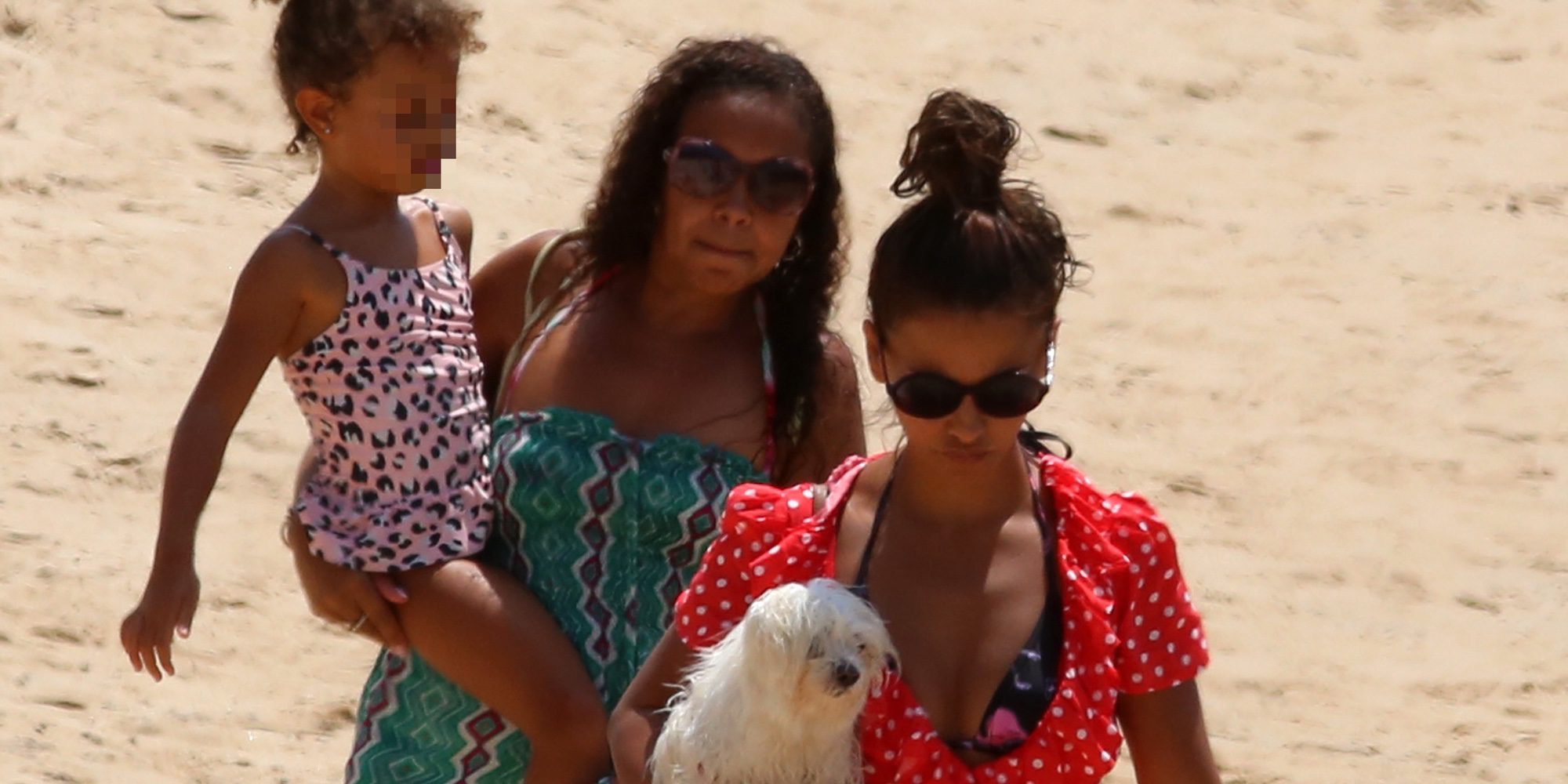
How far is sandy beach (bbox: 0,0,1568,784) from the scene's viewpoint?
5770mm

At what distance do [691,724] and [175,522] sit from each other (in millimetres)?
956

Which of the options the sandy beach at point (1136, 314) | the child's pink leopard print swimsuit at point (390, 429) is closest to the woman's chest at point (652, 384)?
the child's pink leopard print swimsuit at point (390, 429)

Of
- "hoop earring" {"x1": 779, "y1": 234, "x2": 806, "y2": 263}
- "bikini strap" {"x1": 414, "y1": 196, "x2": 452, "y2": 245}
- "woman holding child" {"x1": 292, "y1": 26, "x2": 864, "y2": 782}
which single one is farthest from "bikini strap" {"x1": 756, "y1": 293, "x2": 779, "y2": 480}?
"bikini strap" {"x1": 414, "y1": 196, "x2": 452, "y2": 245}

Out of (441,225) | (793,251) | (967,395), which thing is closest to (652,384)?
(793,251)

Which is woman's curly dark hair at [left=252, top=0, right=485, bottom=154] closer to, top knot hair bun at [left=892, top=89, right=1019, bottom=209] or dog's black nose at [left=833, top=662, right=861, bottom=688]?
top knot hair bun at [left=892, top=89, right=1019, bottom=209]

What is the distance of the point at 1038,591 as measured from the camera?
2521 mm

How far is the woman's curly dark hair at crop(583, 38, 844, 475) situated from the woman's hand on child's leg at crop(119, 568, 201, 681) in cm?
73

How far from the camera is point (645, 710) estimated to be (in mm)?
2582

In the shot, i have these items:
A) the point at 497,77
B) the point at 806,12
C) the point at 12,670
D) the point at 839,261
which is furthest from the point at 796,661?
the point at 806,12

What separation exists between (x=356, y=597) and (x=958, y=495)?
1.01 m

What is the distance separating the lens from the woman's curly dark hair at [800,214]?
320 cm

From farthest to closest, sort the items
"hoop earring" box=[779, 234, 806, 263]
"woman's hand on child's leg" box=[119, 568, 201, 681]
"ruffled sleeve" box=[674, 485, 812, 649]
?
"hoop earring" box=[779, 234, 806, 263] < "woman's hand on child's leg" box=[119, 568, 201, 681] < "ruffled sleeve" box=[674, 485, 812, 649]

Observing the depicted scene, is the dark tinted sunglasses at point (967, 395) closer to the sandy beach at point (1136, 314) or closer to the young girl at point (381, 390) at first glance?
the young girl at point (381, 390)

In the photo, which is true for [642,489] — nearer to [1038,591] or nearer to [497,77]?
[1038,591]
